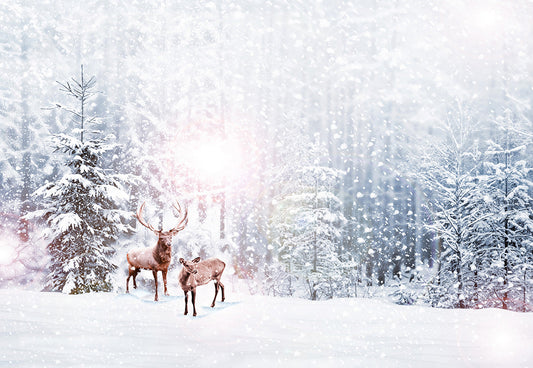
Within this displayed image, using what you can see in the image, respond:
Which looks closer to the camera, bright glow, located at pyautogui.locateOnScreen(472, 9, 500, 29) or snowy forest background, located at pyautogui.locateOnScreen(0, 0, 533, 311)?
snowy forest background, located at pyautogui.locateOnScreen(0, 0, 533, 311)

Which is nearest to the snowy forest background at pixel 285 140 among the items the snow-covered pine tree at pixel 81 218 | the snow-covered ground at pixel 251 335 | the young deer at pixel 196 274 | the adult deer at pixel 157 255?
the snow-covered pine tree at pixel 81 218

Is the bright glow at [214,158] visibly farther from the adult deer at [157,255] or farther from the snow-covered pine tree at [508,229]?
the adult deer at [157,255]

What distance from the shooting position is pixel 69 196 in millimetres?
10250

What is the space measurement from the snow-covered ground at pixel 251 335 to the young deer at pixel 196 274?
0.38m

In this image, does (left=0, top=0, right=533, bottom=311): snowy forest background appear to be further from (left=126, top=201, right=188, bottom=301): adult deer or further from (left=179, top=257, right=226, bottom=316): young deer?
(left=179, top=257, right=226, bottom=316): young deer

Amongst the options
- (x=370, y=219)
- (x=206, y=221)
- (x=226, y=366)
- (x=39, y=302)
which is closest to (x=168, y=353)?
(x=226, y=366)

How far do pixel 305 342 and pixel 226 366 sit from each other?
107 cm

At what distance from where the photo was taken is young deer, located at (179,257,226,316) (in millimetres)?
4469

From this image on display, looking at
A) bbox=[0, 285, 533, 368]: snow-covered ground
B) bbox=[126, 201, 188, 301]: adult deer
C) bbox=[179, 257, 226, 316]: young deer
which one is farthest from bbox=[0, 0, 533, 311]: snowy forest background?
bbox=[179, 257, 226, 316]: young deer

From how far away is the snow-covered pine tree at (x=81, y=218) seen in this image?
10.1 m

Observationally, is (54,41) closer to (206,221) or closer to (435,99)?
(206,221)

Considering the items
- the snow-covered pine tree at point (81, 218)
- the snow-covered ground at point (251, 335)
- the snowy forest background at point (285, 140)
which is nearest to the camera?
the snow-covered ground at point (251, 335)

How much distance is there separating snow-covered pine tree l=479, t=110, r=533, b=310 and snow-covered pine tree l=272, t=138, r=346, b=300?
221 inches

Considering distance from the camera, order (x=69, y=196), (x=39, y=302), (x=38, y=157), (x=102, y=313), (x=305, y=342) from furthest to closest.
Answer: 1. (x=38, y=157)
2. (x=69, y=196)
3. (x=39, y=302)
4. (x=102, y=313)
5. (x=305, y=342)
